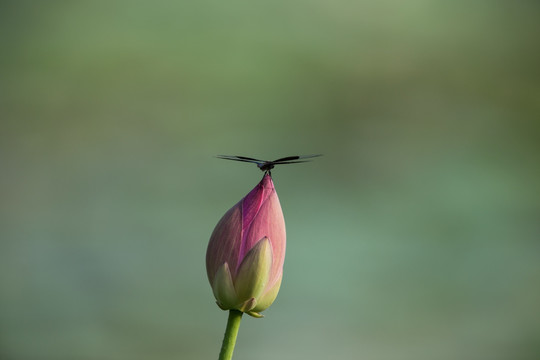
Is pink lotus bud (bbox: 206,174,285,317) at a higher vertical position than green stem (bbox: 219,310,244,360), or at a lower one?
higher

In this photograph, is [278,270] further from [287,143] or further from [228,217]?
[287,143]

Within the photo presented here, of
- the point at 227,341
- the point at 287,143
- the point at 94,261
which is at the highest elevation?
the point at 287,143

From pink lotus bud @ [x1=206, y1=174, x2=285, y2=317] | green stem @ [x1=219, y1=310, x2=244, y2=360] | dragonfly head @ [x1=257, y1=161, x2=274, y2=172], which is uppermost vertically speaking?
dragonfly head @ [x1=257, y1=161, x2=274, y2=172]

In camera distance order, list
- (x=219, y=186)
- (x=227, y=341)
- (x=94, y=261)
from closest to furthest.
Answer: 1. (x=227, y=341)
2. (x=94, y=261)
3. (x=219, y=186)

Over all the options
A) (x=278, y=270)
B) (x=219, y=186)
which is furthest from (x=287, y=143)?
(x=278, y=270)

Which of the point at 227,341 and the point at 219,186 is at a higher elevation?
the point at 219,186

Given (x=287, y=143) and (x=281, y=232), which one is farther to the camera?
(x=287, y=143)
